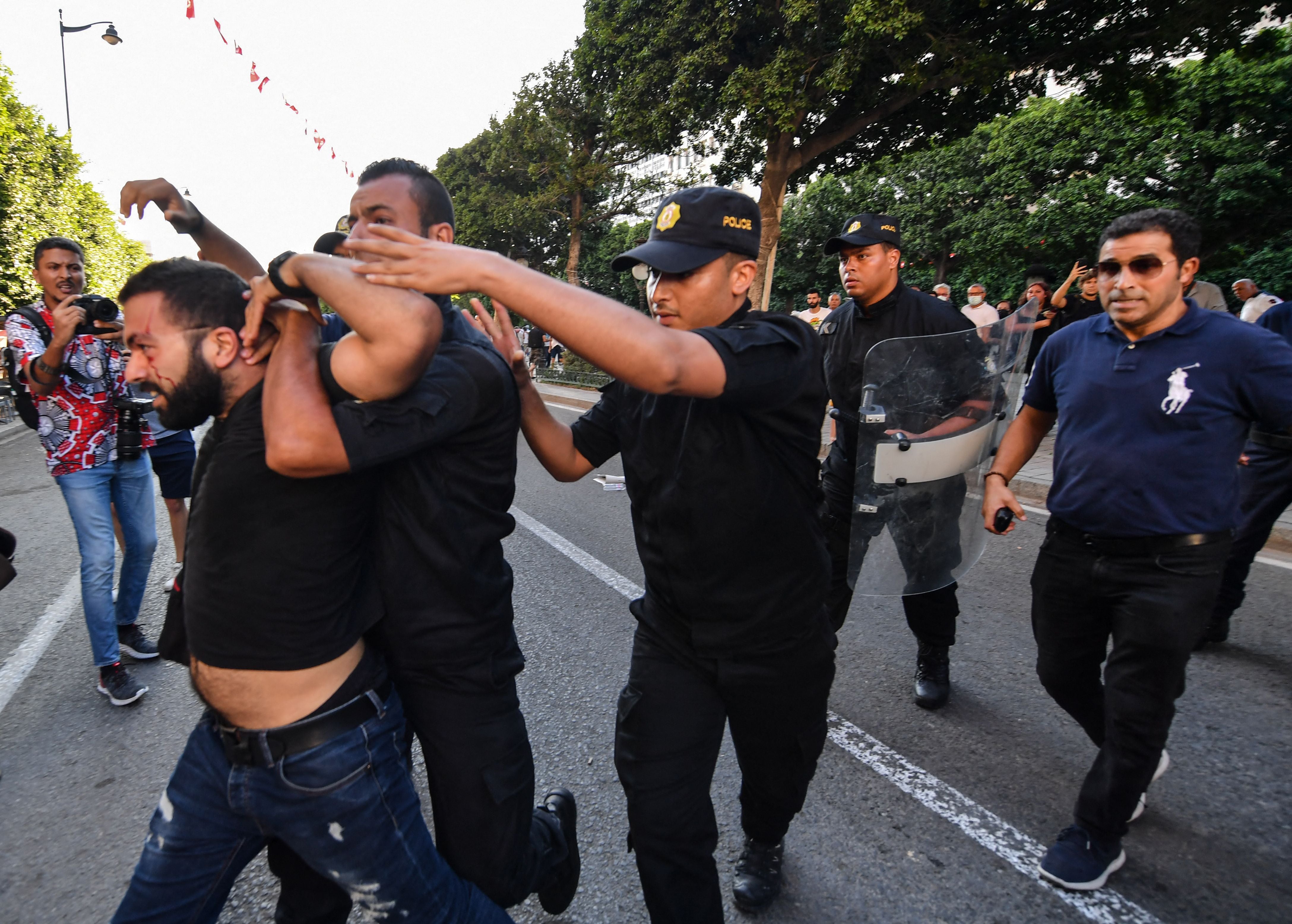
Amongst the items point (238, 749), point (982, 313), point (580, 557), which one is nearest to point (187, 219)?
point (238, 749)

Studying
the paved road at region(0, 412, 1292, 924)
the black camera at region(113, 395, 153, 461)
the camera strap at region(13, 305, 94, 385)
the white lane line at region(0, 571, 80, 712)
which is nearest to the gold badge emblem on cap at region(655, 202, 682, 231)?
the paved road at region(0, 412, 1292, 924)

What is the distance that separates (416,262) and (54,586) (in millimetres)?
5616

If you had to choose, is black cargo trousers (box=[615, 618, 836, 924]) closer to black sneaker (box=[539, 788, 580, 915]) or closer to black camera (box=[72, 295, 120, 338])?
black sneaker (box=[539, 788, 580, 915])

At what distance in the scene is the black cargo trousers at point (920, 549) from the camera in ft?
9.76

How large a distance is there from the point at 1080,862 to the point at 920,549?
1129mm

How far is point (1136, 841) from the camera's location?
2.44 m

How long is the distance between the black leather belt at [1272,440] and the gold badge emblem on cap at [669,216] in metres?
3.28

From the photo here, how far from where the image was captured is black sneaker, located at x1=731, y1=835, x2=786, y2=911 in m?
2.18

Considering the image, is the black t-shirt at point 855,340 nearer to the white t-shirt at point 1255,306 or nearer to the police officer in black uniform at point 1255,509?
the police officer in black uniform at point 1255,509

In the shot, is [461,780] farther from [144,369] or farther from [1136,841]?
[1136,841]

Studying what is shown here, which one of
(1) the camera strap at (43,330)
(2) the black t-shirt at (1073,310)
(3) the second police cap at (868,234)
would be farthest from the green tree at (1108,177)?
(1) the camera strap at (43,330)

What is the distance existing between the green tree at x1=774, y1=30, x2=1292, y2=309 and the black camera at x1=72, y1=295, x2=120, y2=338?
11.8 meters

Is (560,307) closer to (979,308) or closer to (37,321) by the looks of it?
(37,321)

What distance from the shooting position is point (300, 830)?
4.76ft
